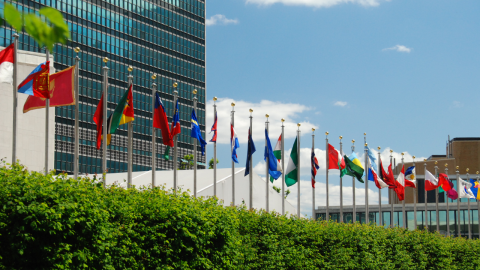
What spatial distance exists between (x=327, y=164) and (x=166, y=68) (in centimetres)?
8217

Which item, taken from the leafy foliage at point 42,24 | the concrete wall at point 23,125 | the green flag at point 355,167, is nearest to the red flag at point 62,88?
the leafy foliage at point 42,24

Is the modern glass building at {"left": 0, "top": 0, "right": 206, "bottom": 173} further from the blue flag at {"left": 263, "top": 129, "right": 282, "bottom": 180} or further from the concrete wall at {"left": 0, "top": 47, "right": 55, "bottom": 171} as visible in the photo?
the blue flag at {"left": 263, "top": 129, "right": 282, "bottom": 180}

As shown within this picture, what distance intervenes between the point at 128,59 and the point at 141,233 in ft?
321

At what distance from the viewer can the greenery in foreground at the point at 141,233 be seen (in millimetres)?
12508

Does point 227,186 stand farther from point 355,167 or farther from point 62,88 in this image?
point 62,88

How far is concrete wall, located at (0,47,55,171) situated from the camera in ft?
170

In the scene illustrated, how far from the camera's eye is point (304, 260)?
2491 cm

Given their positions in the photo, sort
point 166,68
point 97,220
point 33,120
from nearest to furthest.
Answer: point 97,220, point 33,120, point 166,68

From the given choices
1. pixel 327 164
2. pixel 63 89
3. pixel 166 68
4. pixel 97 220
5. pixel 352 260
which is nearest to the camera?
pixel 97 220

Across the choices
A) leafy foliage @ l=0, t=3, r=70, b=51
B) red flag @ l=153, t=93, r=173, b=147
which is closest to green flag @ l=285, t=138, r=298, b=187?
red flag @ l=153, t=93, r=173, b=147

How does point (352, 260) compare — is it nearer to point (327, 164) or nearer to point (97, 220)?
point (327, 164)

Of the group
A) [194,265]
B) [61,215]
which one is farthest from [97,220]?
[194,265]

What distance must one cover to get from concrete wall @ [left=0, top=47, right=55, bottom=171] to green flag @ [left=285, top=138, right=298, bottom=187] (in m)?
26.3

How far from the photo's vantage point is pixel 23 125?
52.7 meters
